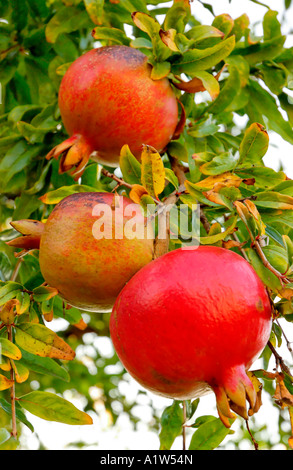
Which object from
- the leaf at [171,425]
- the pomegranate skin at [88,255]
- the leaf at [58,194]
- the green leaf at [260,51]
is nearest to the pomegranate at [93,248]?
the pomegranate skin at [88,255]

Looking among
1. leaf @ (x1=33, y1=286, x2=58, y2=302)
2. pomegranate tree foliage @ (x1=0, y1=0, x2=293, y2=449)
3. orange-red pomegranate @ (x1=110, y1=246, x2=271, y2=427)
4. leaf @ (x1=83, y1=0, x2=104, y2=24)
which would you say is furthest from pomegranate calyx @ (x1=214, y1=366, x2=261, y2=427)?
leaf @ (x1=83, y1=0, x2=104, y2=24)

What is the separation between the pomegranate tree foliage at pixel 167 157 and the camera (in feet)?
3.08

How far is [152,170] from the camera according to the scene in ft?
Answer: 2.99

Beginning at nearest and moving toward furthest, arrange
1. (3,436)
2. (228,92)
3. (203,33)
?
(3,436) → (203,33) → (228,92)

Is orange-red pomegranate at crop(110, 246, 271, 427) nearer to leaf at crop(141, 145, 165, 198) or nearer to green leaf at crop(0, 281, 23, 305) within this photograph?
leaf at crop(141, 145, 165, 198)

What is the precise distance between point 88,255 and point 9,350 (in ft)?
0.75

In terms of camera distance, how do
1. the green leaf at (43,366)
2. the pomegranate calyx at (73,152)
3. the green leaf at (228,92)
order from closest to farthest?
the pomegranate calyx at (73,152)
the green leaf at (43,366)
the green leaf at (228,92)

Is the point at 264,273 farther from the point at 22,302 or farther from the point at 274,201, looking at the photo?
the point at 22,302

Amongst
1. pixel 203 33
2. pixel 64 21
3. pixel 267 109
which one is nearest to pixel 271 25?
pixel 267 109

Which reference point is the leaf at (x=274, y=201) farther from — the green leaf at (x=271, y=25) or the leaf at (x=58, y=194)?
the green leaf at (x=271, y=25)

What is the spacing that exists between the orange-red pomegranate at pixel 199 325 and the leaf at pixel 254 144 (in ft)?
0.74
